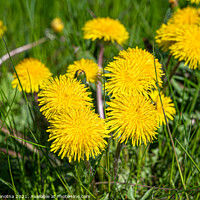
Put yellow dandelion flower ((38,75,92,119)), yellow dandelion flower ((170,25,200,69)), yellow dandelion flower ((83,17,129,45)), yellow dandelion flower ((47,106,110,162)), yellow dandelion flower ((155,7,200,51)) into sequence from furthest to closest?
yellow dandelion flower ((83,17,129,45)) < yellow dandelion flower ((155,7,200,51)) < yellow dandelion flower ((170,25,200,69)) < yellow dandelion flower ((38,75,92,119)) < yellow dandelion flower ((47,106,110,162))

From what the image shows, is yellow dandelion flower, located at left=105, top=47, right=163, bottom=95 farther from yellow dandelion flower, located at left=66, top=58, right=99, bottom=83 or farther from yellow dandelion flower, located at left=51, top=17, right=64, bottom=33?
yellow dandelion flower, located at left=51, top=17, right=64, bottom=33

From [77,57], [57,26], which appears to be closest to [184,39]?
[77,57]

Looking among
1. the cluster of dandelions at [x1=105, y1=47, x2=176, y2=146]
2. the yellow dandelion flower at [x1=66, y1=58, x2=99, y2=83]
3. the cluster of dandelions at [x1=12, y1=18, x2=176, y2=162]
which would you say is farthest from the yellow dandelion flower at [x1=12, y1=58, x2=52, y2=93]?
the cluster of dandelions at [x1=105, y1=47, x2=176, y2=146]

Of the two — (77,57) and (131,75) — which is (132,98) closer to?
(131,75)

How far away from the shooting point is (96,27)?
5.16ft

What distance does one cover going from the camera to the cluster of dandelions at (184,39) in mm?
1161

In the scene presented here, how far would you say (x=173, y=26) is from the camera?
4.40 ft

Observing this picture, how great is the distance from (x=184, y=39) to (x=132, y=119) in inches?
25.2

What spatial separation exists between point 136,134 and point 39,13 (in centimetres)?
219

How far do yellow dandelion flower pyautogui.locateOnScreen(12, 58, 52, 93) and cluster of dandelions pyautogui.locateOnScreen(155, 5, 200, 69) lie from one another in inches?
31.7

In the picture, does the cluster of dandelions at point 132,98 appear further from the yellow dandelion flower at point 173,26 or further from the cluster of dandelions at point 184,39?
the yellow dandelion flower at point 173,26

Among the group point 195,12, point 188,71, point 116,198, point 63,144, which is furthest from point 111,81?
point 188,71

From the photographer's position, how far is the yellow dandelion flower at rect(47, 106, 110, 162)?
2.68 feet

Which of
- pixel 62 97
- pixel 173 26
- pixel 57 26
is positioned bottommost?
pixel 62 97
